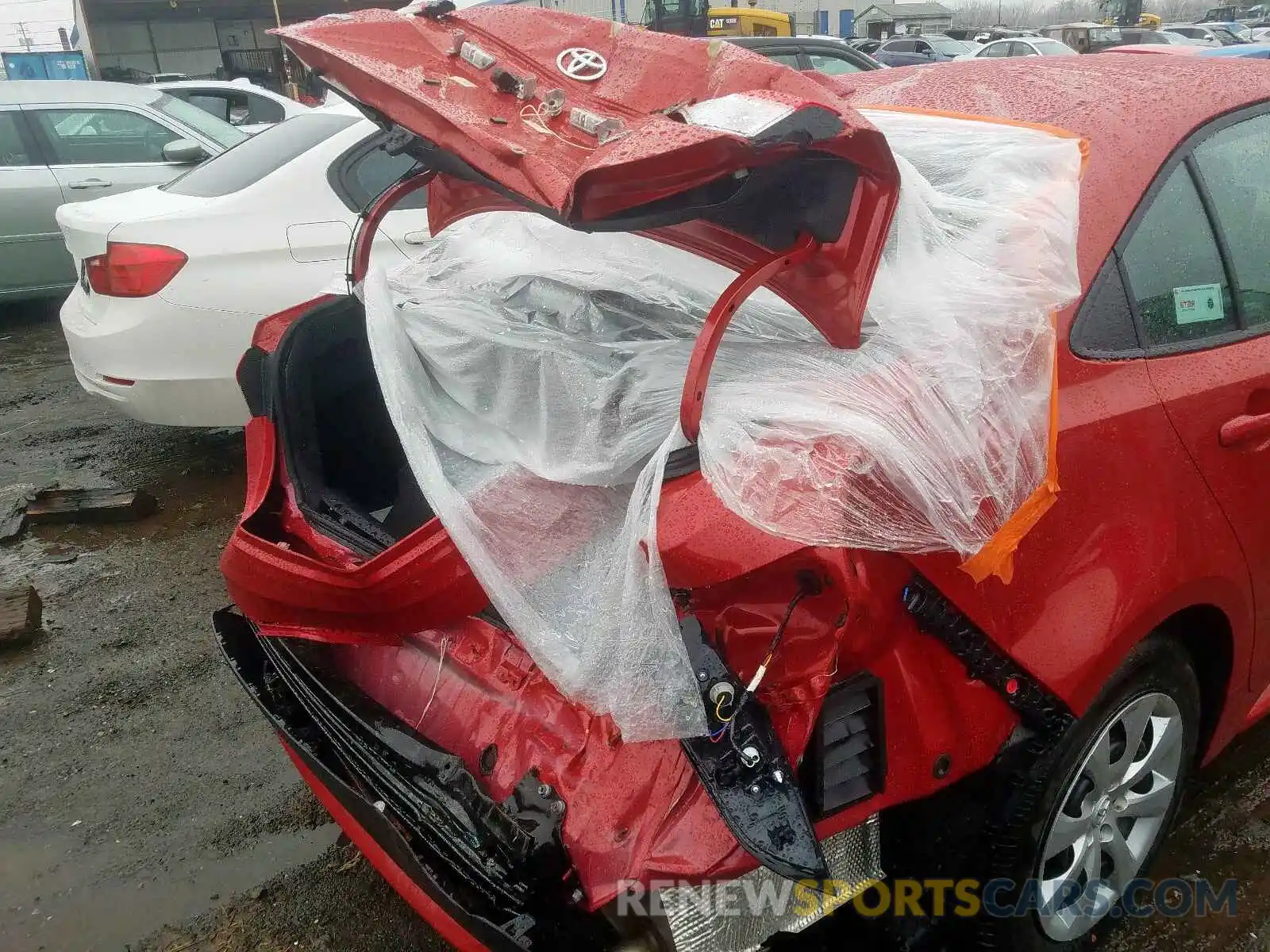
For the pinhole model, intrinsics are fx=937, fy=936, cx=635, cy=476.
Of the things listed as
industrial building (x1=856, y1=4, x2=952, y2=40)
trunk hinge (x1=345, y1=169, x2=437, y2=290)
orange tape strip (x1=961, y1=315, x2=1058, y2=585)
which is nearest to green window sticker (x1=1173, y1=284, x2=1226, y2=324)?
Answer: orange tape strip (x1=961, y1=315, x2=1058, y2=585)

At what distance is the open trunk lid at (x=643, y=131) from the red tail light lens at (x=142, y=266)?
8.65 feet

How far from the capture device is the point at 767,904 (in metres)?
1.39

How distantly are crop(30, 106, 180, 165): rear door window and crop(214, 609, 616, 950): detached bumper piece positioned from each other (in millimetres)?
6543

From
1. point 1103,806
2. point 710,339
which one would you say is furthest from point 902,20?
point 710,339

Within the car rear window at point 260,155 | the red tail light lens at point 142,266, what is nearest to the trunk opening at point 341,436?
the red tail light lens at point 142,266

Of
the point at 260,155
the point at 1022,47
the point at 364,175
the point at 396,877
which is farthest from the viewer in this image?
the point at 1022,47

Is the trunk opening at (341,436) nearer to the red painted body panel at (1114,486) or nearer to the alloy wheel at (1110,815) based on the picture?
the red painted body panel at (1114,486)

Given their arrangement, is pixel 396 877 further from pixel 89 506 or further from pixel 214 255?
pixel 89 506

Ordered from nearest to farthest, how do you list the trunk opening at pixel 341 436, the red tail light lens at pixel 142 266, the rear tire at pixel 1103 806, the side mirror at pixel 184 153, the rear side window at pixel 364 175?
the rear tire at pixel 1103 806 → the trunk opening at pixel 341 436 → the red tail light lens at pixel 142 266 → the rear side window at pixel 364 175 → the side mirror at pixel 184 153

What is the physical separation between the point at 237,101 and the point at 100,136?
270cm

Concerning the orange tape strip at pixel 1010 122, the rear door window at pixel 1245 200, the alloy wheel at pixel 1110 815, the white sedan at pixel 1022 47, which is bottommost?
the white sedan at pixel 1022 47

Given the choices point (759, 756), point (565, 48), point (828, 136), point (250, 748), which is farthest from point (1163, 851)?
point (250, 748)

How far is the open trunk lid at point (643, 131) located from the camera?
1131 millimetres

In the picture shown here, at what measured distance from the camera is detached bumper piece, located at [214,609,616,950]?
1365 mm
